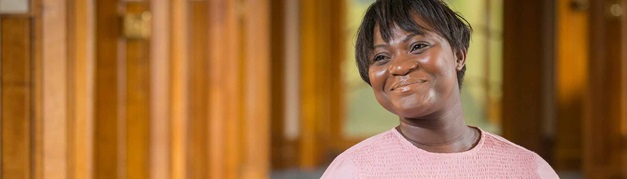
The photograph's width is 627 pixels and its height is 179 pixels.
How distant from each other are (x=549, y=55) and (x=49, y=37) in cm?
649

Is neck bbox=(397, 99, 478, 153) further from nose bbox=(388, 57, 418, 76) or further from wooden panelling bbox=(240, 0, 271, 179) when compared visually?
wooden panelling bbox=(240, 0, 271, 179)

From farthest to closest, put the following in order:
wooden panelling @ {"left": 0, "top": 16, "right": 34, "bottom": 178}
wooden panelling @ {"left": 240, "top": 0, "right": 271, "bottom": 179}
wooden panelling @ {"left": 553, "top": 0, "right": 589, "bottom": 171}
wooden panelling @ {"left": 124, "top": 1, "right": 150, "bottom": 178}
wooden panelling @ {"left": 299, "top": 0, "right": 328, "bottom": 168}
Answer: wooden panelling @ {"left": 299, "top": 0, "right": 328, "bottom": 168}
wooden panelling @ {"left": 553, "top": 0, "right": 589, "bottom": 171}
wooden panelling @ {"left": 240, "top": 0, "right": 271, "bottom": 179}
wooden panelling @ {"left": 124, "top": 1, "right": 150, "bottom": 178}
wooden panelling @ {"left": 0, "top": 16, "right": 34, "bottom": 178}

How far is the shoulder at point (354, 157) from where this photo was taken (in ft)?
4.88

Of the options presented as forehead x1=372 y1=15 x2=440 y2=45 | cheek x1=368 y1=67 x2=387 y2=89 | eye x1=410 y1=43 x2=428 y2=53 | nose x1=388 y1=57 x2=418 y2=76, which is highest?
forehead x1=372 y1=15 x2=440 y2=45

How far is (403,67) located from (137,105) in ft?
9.67

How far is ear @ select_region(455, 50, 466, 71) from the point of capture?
1.52 meters

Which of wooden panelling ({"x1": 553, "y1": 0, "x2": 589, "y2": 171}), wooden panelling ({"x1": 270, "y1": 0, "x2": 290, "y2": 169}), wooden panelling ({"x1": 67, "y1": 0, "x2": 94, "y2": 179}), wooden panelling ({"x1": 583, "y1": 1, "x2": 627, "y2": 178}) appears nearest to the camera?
wooden panelling ({"x1": 67, "y1": 0, "x2": 94, "y2": 179})

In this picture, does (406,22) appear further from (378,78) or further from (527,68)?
(527,68)

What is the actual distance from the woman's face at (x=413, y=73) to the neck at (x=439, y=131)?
3 cm

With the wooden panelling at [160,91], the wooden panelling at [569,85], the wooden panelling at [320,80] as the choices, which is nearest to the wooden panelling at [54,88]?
the wooden panelling at [160,91]

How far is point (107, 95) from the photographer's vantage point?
4.08 metres

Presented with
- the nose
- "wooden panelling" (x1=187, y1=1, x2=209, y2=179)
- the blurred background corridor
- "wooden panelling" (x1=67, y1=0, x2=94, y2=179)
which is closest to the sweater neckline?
the nose

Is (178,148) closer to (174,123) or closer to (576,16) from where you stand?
(174,123)

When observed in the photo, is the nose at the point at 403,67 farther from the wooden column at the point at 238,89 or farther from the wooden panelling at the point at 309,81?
the wooden panelling at the point at 309,81
